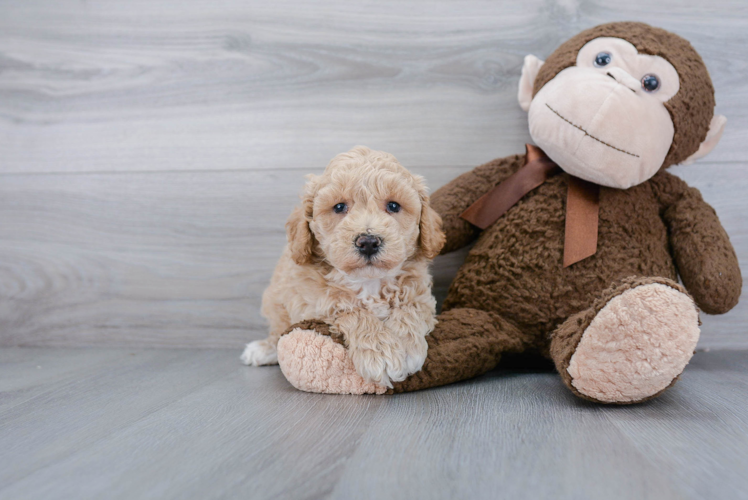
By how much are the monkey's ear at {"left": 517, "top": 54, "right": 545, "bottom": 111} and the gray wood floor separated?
2.22 ft

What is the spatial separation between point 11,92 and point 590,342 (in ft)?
5.52

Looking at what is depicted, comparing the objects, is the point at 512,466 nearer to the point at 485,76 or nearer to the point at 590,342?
the point at 590,342

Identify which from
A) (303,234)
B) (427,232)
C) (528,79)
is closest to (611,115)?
(528,79)

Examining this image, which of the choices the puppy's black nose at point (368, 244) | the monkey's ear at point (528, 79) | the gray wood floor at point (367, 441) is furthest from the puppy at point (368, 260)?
the monkey's ear at point (528, 79)

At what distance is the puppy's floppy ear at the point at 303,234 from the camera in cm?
102

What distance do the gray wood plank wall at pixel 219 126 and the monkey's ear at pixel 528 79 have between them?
0.09m

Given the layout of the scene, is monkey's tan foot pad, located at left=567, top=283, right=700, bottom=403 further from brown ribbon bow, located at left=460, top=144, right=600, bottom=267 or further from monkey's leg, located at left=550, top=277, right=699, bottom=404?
brown ribbon bow, located at left=460, top=144, right=600, bottom=267

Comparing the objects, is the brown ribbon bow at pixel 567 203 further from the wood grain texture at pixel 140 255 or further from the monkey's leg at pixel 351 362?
the wood grain texture at pixel 140 255

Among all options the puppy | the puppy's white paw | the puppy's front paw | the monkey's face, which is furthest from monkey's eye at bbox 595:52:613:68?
the puppy's white paw

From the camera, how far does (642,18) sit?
1.33m

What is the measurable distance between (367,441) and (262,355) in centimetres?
59

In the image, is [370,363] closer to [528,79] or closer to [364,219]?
[364,219]

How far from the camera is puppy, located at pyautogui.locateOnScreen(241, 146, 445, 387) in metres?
0.93

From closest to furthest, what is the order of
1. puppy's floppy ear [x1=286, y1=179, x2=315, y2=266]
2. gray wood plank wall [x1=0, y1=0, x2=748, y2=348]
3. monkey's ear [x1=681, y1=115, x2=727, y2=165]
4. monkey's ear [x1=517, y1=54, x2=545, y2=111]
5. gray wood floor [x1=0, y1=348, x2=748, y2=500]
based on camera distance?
gray wood floor [x1=0, y1=348, x2=748, y2=500]
puppy's floppy ear [x1=286, y1=179, x2=315, y2=266]
monkey's ear [x1=681, y1=115, x2=727, y2=165]
monkey's ear [x1=517, y1=54, x2=545, y2=111]
gray wood plank wall [x1=0, y1=0, x2=748, y2=348]
